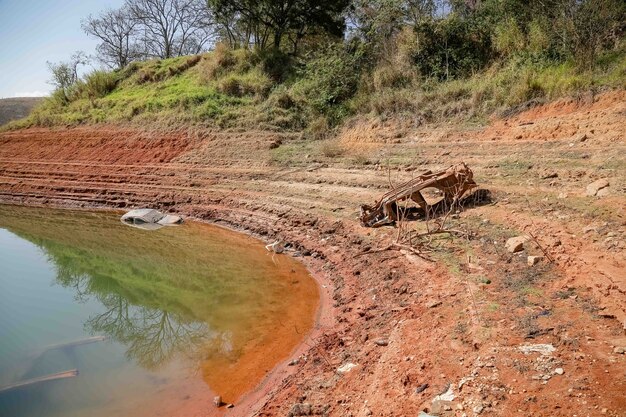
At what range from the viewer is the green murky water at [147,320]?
4910 mm

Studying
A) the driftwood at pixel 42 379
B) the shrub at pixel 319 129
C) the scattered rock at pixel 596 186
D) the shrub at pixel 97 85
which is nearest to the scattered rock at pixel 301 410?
the driftwood at pixel 42 379

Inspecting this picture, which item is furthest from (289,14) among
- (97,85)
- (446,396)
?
(446,396)

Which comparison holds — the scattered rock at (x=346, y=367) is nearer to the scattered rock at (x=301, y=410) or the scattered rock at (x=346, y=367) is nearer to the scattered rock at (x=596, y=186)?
the scattered rock at (x=301, y=410)

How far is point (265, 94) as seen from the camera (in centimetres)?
1647

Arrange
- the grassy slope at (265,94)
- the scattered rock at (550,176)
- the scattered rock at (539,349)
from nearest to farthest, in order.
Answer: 1. the scattered rock at (539,349)
2. the scattered rock at (550,176)
3. the grassy slope at (265,94)

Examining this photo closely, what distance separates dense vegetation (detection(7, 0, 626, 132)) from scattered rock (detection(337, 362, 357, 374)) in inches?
296

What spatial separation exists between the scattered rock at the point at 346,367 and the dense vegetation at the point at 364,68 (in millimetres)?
7515

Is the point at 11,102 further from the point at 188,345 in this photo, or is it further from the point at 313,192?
the point at 188,345

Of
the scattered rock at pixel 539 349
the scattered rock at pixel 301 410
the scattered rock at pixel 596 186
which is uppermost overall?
the scattered rock at pixel 596 186

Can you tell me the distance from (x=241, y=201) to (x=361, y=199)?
3.48m

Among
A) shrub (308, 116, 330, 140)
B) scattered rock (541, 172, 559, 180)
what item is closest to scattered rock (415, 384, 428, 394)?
scattered rock (541, 172, 559, 180)

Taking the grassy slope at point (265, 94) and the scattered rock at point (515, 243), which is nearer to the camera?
the scattered rock at point (515, 243)

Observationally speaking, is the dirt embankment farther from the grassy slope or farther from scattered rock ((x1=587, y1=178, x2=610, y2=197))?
the grassy slope

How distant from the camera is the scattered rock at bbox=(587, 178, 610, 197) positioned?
242 inches
